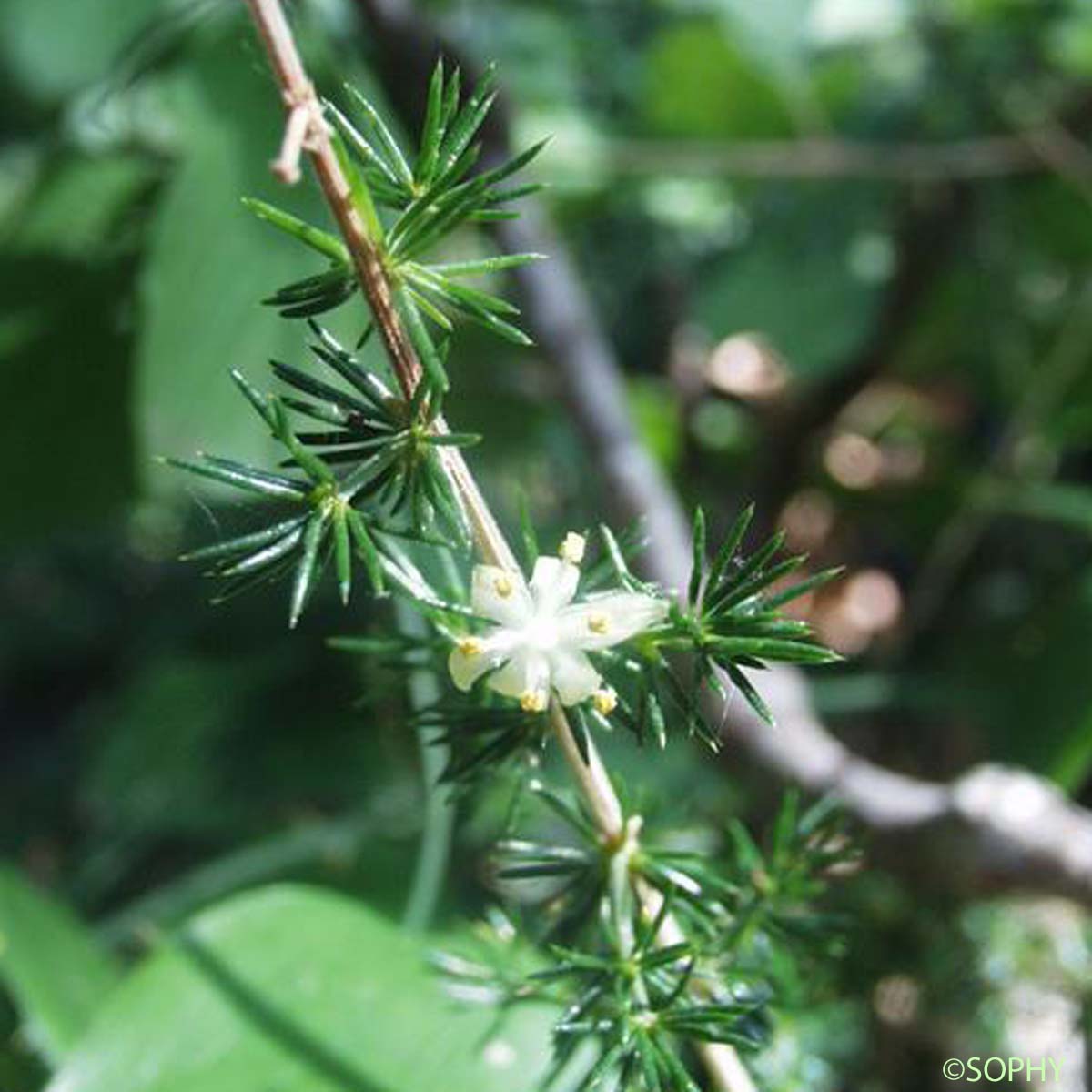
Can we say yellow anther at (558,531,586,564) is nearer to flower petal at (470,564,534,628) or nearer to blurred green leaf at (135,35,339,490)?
flower petal at (470,564,534,628)

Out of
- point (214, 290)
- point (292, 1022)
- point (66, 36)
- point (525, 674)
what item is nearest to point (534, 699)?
point (525, 674)

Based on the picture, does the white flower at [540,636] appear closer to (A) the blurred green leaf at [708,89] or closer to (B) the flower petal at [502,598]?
(B) the flower petal at [502,598]

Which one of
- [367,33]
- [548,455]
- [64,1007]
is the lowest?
[64,1007]

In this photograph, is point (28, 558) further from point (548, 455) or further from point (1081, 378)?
point (1081, 378)

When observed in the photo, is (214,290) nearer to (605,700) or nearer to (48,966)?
(48,966)

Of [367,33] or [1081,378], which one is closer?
[367,33]

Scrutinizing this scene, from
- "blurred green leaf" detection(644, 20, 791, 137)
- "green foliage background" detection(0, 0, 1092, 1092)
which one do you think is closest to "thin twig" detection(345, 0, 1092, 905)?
"green foliage background" detection(0, 0, 1092, 1092)

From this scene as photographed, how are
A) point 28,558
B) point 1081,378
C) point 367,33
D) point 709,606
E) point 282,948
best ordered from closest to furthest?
point 709,606, point 282,948, point 367,33, point 1081,378, point 28,558

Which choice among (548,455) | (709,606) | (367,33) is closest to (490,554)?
(709,606)
